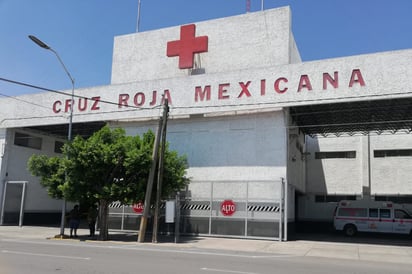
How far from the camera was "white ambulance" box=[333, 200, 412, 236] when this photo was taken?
25766 millimetres

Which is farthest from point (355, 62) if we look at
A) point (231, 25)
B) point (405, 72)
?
point (231, 25)

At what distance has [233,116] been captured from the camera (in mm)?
22719

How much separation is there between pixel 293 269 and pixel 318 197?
2213 cm

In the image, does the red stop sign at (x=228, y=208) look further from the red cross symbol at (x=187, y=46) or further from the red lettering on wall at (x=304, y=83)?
the red cross symbol at (x=187, y=46)

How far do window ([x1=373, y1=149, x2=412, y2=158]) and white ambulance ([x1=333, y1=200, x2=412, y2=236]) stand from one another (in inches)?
229

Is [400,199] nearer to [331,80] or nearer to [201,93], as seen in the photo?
[331,80]

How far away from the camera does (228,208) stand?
21812 mm

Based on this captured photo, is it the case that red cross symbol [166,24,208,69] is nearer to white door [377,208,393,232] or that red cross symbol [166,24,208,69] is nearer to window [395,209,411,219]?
white door [377,208,393,232]

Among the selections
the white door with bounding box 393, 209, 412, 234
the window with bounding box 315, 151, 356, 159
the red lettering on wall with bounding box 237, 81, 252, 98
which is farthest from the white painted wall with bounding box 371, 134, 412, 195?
the red lettering on wall with bounding box 237, 81, 252, 98

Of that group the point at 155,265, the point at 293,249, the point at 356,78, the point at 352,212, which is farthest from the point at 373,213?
the point at 155,265

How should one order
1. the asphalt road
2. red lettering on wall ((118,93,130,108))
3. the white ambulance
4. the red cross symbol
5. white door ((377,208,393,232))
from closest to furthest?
1. the asphalt road
2. red lettering on wall ((118,93,130,108))
3. the red cross symbol
4. the white ambulance
5. white door ((377,208,393,232))

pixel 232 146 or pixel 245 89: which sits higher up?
pixel 245 89

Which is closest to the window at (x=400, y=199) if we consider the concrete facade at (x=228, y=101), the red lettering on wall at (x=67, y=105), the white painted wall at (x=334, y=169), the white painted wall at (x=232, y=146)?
the white painted wall at (x=334, y=169)

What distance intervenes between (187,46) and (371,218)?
1560 cm
